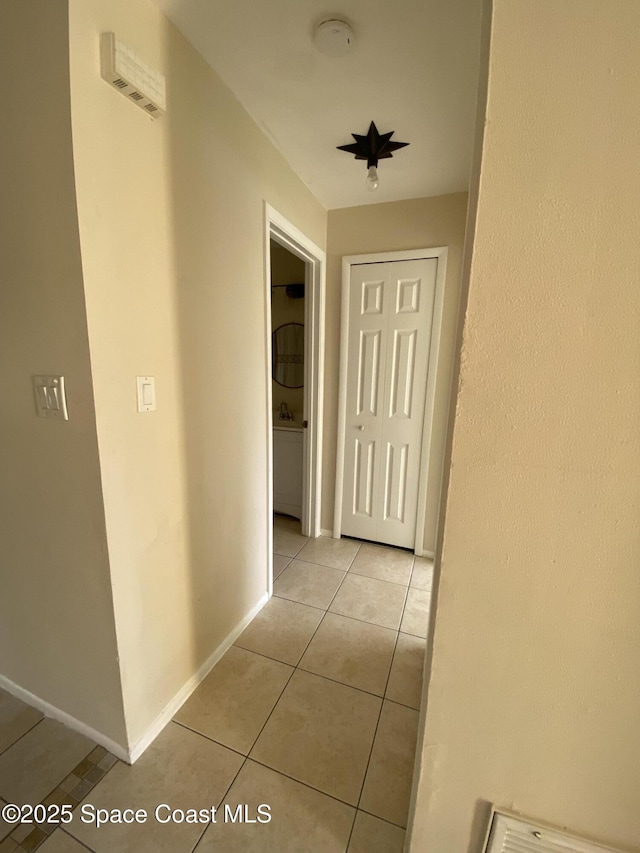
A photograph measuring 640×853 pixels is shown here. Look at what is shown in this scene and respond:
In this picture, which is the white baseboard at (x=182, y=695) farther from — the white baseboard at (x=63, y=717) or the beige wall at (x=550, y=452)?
the beige wall at (x=550, y=452)

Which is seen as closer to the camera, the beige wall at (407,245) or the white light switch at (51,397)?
the white light switch at (51,397)

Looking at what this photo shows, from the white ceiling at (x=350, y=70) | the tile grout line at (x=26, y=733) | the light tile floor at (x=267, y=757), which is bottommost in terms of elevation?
the light tile floor at (x=267, y=757)

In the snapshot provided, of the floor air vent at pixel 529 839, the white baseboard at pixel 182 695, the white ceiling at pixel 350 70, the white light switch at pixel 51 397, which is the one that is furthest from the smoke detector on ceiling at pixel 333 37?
the white baseboard at pixel 182 695

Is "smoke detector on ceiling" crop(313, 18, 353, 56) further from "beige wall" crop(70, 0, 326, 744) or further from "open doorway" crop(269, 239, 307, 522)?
"open doorway" crop(269, 239, 307, 522)

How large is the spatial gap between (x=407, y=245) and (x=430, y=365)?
77cm

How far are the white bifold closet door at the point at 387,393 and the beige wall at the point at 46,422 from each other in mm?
1728

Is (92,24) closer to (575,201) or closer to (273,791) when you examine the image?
(575,201)

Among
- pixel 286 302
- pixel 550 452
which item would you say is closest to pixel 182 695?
pixel 550 452

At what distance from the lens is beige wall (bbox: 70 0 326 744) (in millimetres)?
906

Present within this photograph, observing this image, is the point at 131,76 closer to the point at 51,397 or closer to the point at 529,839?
the point at 51,397

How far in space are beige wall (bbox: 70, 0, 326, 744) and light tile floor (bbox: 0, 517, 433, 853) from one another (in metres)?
0.17

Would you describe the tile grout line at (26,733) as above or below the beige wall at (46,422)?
below

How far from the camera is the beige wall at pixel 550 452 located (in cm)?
52

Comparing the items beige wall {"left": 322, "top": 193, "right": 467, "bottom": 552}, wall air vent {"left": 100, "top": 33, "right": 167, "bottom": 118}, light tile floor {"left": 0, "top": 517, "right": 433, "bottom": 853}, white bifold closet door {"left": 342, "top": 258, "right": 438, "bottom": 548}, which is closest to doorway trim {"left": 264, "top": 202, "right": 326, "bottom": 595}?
beige wall {"left": 322, "top": 193, "right": 467, "bottom": 552}
